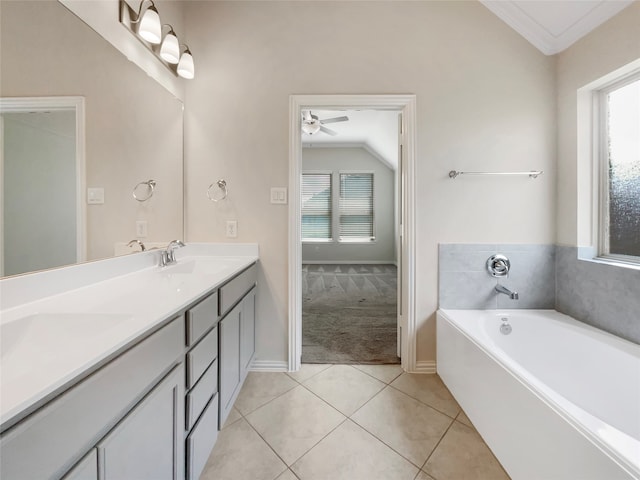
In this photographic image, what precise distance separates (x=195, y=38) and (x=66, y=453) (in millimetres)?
2353

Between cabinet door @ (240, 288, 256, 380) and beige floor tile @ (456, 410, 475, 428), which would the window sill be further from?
cabinet door @ (240, 288, 256, 380)

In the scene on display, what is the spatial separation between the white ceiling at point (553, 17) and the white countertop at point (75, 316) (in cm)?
248

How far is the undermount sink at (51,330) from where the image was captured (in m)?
0.71

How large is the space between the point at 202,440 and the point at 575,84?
2980 mm

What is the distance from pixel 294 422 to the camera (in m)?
1.45

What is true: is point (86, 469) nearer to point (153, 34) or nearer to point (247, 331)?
point (247, 331)

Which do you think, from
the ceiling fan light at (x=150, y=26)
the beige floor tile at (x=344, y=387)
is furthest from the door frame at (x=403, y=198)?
the ceiling fan light at (x=150, y=26)

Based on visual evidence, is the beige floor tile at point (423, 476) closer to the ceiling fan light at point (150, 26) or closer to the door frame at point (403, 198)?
the door frame at point (403, 198)

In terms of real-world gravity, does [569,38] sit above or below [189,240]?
above

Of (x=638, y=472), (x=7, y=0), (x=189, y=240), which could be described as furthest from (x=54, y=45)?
(x=638, y=472)

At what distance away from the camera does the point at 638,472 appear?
2.33 ft

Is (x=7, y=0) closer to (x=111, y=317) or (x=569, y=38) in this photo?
(x=111, y=317)

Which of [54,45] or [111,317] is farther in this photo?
[54,45]

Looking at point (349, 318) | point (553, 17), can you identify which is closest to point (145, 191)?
point (349, 318)
